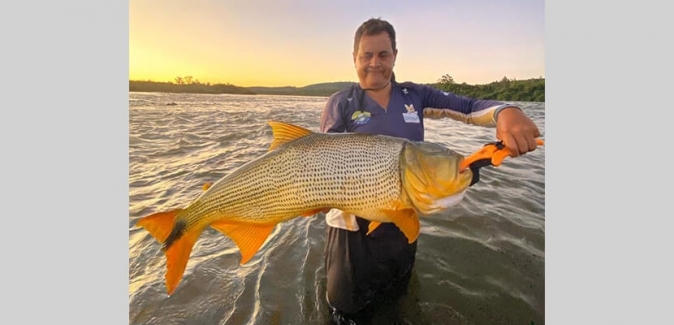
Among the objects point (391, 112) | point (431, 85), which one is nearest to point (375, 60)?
point (391, 112)

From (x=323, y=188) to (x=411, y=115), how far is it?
89 cm

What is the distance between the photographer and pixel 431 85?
260 centimetres

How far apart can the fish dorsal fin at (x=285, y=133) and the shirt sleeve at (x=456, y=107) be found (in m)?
0.98

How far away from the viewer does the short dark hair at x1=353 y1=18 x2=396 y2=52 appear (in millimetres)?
2238

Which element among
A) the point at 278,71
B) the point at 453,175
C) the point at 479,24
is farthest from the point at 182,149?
the point at 479,24

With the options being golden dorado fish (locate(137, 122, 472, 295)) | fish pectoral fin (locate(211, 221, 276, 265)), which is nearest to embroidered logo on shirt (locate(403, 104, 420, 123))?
golden dorado fish (locate(137, 122, 472, 295))

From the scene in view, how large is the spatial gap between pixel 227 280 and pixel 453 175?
75.9 inches

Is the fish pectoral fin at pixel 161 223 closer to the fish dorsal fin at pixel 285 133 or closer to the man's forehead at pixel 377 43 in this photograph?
the fish dorsal fin at pixel 285 133

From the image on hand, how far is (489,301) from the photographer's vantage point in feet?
9.16

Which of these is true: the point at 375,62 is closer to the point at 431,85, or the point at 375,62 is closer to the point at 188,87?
the point at 431,85

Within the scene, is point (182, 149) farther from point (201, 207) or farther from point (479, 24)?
point (479, 24)

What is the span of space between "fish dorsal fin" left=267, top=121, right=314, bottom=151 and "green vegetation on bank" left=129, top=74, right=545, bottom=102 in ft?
2.36

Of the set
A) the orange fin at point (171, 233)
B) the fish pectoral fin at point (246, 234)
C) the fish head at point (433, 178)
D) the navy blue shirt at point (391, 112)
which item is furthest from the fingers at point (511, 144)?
the orange fin at point (171, 233)

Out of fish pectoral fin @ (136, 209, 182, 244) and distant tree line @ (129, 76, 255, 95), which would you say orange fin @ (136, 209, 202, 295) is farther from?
distant tree line @ (129, 76, 255, 95)
